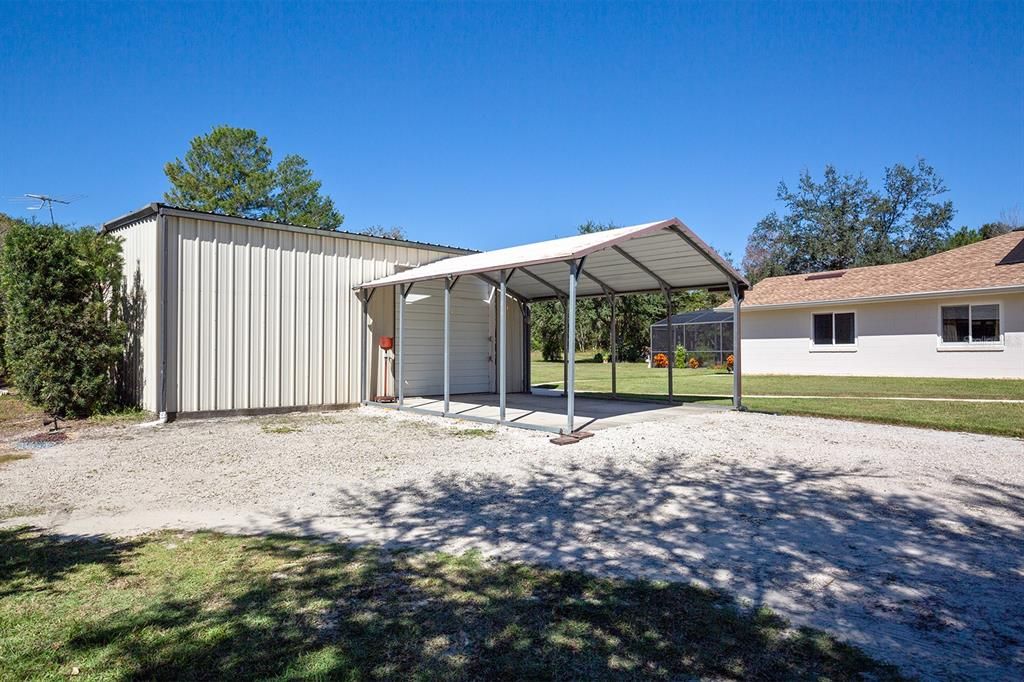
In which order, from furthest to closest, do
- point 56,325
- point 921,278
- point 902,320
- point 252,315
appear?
1. point 921,278
2. point 902,320
3. point 252,315
4. point 56,325

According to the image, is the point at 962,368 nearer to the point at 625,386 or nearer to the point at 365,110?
the point at 625,386

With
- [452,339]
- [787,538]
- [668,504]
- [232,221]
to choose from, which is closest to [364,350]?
[452,339]

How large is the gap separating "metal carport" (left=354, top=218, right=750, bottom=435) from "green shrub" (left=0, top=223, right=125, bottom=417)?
14.5ft

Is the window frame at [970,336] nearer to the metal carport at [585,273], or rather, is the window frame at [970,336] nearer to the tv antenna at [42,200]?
the metal carport at [585,273]

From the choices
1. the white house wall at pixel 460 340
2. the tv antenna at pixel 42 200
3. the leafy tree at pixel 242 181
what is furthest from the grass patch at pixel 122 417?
the leafy tree at pixel 242 181

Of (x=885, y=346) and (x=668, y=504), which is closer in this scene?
(x=668, y=504)

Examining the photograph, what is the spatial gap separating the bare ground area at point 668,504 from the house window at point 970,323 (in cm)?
1163

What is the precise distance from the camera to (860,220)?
3612cm

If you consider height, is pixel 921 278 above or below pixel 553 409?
above

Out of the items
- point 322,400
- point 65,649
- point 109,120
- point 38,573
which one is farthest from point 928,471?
point 109,120

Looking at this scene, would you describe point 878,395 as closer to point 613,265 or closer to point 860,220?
point 613,265

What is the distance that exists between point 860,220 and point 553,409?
3456cm

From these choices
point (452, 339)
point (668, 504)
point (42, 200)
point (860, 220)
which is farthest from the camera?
point (860, 220)

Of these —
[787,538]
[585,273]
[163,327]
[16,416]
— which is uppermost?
[585,273]
